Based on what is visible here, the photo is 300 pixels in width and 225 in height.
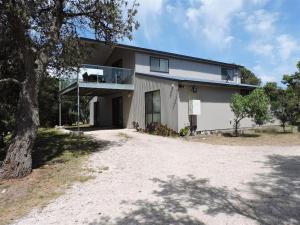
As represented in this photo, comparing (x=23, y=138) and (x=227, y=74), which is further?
(x=227, y=74)

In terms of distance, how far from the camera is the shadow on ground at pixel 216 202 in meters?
4.88

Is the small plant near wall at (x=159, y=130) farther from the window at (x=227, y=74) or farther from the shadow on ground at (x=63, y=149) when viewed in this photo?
the window at (x=227, y=74)

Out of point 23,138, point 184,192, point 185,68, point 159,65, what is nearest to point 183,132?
point 159,65

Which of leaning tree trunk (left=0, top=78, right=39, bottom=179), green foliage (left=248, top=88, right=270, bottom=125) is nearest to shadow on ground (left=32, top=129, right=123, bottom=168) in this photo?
leaning tree trunk (left=0, top=78, right=39, bottom=179)

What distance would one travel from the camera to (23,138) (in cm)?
873

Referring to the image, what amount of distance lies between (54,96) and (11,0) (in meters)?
16.8

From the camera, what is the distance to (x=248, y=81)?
5091 centimetres

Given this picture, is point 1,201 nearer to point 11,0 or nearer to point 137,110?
point 11,0

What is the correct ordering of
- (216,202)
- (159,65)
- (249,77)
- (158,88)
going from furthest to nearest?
(249,77) < (159,65) < (158,88) < (216,202)

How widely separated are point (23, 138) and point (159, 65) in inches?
545

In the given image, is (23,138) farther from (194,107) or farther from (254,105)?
(254,105)

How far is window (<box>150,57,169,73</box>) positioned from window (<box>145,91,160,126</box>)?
2.85 metres

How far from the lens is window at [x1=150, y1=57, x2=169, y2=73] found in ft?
68.6

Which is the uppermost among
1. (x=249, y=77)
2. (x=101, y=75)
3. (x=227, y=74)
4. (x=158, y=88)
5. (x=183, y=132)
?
(x=249, y=77)
